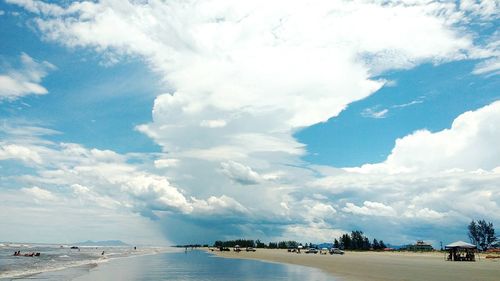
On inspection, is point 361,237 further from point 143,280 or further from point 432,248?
point 143,280

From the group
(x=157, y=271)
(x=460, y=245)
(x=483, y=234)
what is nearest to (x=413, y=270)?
(x=460, y=245)

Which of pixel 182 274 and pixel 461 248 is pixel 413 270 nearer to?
pixel 182 274

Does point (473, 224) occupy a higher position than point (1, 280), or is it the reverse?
point (473, 224)

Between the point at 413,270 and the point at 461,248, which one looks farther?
the point at 461,248

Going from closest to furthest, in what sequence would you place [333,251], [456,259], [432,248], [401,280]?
[401,280], [456,259], [333,251], [432,248]

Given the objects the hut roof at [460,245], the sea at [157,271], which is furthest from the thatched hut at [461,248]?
the sea at [157,271]

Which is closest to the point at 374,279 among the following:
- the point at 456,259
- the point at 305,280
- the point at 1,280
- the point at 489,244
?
the point at 305,280

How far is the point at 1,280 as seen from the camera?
3650cm

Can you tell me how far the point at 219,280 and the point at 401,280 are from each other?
47.3 feet

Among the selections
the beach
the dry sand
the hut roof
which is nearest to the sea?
the beach

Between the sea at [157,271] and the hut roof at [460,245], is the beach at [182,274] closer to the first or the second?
the sea at [157,271]

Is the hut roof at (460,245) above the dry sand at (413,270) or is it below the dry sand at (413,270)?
above

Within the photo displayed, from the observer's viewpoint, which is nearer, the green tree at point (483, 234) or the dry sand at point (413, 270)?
the dry sand at point (413, 270)

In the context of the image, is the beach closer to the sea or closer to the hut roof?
the sea
